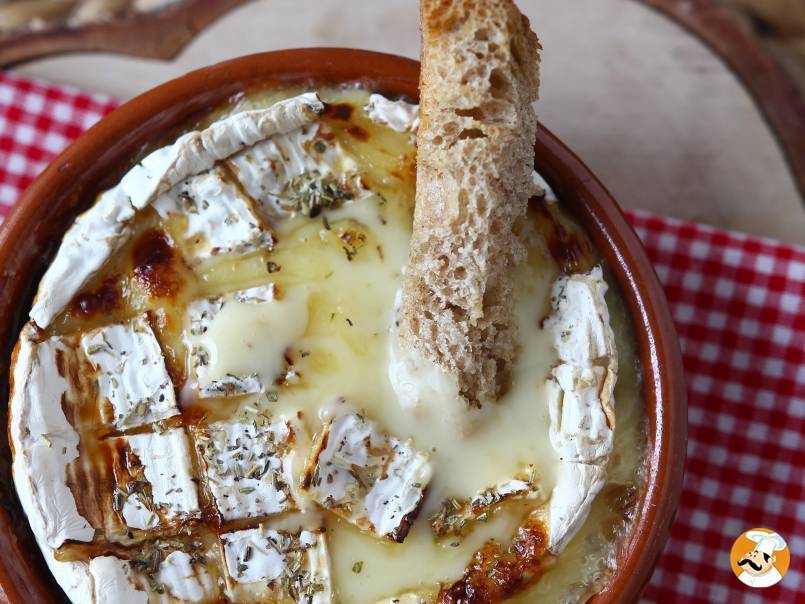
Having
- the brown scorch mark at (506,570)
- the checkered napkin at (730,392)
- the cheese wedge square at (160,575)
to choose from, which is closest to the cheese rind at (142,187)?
the cheese wedge square at (160,575)

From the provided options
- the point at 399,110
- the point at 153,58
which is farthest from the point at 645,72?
the point at 153,58

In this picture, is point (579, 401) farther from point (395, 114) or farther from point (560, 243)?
point (395, 114)

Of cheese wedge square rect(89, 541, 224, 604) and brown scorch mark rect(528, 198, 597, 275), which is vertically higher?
brown scorch mark rect(528, 198, 597, 275)

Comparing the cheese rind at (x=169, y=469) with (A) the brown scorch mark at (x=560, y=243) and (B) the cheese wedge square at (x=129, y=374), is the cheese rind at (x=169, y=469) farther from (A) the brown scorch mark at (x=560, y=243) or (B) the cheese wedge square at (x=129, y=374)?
(A) the brown scorch mark at (x=560, y=243)

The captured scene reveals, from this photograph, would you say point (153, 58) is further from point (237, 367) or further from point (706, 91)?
point (706, 91)

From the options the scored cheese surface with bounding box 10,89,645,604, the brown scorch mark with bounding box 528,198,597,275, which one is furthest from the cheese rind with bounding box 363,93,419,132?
the brown scorch mark with bounding box 528,198,597,275

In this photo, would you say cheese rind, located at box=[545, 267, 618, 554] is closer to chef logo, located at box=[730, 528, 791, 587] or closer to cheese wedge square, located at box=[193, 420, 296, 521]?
cheese wedge square, located at box=[193, 420, 296, 521]
